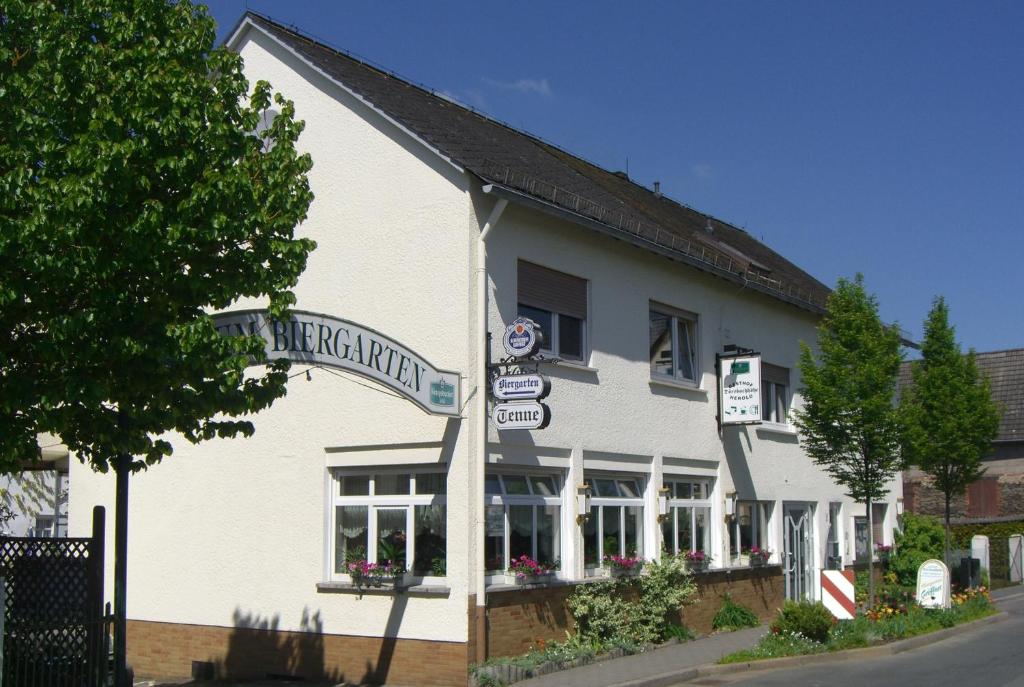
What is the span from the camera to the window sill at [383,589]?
14.0 meters

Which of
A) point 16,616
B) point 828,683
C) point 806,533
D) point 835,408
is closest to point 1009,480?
point 806,533

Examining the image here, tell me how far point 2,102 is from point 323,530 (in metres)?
7.08

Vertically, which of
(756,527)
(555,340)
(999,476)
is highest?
(555,340)

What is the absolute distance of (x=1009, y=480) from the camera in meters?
39.8

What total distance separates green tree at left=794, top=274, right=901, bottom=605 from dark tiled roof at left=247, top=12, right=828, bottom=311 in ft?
6.40

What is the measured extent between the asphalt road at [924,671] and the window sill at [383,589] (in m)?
3.29

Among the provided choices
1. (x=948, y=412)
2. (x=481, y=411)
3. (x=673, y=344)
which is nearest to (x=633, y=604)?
(x=481, y=411)

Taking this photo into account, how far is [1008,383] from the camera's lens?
4322cm

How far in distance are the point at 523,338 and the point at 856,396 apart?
763cm

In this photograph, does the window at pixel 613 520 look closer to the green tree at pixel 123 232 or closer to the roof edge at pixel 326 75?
the roof edge at pixel 326 75

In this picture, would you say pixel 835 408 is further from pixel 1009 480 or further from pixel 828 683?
pixel 1009 480

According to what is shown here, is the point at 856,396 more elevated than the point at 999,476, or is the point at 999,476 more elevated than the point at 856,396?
the point at 856,396

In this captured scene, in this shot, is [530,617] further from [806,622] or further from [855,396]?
[855,396]

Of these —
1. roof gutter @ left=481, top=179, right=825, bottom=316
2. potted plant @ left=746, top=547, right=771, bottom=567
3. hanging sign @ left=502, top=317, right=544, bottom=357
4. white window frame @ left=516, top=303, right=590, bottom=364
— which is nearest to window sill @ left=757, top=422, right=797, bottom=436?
potted plant @ left=746, top=547, right=771, bottom=567
